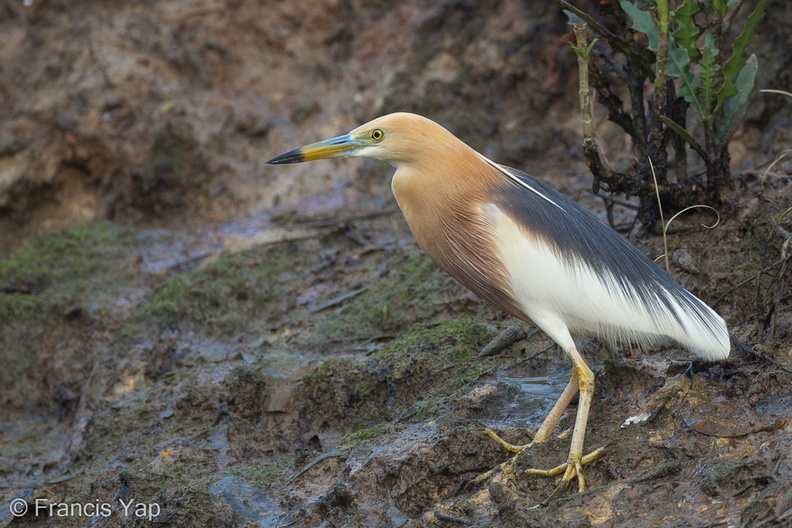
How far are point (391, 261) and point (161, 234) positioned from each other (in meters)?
2.65

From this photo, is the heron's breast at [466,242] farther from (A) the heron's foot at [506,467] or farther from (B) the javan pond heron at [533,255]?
(A) the heron's foot at [506,467]

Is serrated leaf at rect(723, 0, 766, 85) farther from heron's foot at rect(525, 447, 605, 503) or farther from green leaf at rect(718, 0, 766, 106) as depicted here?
heron's foot at rect(525, 447, 605, 503)

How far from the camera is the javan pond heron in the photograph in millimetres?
3602

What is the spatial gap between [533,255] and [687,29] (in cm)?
161

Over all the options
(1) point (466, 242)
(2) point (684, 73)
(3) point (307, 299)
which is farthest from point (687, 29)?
(3) point (307, 299)

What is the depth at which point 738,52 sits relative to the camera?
423 centimetres

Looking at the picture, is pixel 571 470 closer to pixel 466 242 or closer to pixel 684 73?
pixel 466 242

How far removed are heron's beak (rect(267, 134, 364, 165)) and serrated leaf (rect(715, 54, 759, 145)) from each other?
203 cm

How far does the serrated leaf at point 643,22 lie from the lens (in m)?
4.33

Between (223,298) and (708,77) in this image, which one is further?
(223,298)

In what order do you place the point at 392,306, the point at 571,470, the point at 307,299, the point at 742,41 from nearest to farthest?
the point at 571,470 < the point at 742,41 < the point at 392,306 < the point at 307,299

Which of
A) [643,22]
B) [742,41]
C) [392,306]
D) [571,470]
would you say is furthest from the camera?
[392,306]

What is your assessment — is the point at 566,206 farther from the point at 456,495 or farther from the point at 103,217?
the point at 103,217

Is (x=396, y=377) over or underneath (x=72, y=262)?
over
